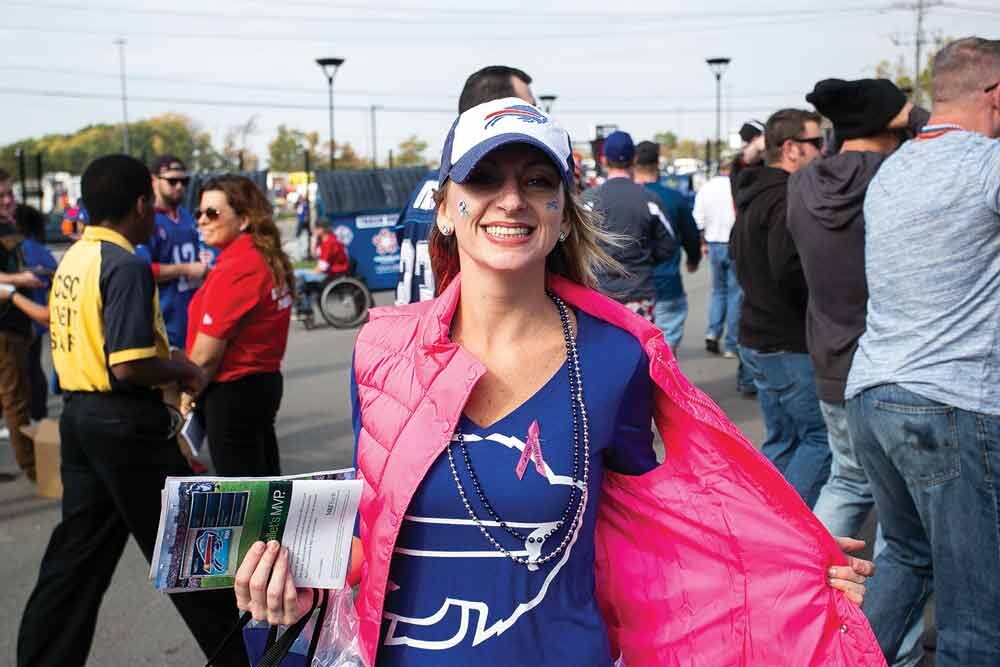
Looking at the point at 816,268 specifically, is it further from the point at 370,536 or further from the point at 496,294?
the point at 370,536

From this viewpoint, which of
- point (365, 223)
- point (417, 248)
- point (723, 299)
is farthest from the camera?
point (365, 223)

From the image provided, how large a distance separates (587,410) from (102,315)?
8.23ft

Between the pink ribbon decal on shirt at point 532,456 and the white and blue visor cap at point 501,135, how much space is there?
20.4 inches

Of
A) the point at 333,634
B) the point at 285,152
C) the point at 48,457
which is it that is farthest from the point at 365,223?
the point at 285,152

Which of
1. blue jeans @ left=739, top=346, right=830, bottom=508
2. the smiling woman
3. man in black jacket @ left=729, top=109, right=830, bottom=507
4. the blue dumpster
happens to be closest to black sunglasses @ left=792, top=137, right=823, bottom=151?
man in black jacket @ left=729, top=109, right=830, bottom=507

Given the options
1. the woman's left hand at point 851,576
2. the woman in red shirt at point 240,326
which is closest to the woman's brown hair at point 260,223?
the woman in red shirt at point 240,326

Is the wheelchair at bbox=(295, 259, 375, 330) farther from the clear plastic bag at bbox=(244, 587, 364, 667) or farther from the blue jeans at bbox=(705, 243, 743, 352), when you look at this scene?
the clear plastic bag at bbox=(244, 587, 364, 667)

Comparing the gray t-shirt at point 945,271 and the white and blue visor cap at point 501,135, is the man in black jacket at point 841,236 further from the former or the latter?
the white and blue visor cap at point 501,135

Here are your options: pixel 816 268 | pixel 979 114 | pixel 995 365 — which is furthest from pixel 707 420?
pixel 816 268

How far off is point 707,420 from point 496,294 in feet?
1.66

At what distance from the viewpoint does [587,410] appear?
2.15 metres

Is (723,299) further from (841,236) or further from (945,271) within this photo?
(945,271)

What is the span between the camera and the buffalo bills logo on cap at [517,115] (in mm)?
2102

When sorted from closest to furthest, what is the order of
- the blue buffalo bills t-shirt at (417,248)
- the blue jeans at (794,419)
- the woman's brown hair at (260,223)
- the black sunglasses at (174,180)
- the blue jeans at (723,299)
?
the blue buffalo bills t-shirt at (417,248) < the blue jeans at (794,419) < the woman's brown hair at (260,223) < the black sunglasses at (174,180) < the blue jeans at (723,299)
